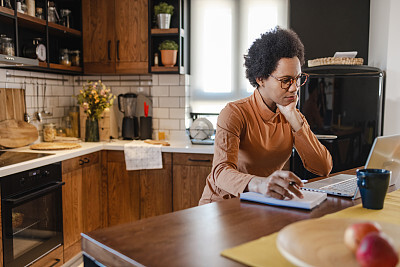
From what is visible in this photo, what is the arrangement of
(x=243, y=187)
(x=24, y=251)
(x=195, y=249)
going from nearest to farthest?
(x=195, y=249) → (x=243, y=187) → (x=24, y=251)

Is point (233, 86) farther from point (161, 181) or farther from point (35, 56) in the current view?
point (35, 56)

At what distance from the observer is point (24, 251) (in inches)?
107

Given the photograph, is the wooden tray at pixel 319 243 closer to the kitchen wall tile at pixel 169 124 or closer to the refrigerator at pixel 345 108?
the refrigerator at pixel 345 108

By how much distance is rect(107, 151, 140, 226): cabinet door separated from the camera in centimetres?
362

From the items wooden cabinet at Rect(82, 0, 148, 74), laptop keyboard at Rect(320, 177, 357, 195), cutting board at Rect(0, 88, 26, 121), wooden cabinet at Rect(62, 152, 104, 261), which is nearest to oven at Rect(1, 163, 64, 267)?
wooden cabinet at Rect(62, 152, 104, 261)

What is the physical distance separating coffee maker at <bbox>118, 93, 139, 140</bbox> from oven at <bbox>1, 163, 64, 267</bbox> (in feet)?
3.51

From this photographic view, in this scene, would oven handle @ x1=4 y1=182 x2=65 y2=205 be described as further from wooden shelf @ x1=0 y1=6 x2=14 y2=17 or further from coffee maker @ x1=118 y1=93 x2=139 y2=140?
wooden shelf @ x1=0 y1=6 x2=14 y2=17

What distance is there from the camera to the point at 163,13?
3.77 meters

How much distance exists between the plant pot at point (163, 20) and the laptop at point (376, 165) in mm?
2508

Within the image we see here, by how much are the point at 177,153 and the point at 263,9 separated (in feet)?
5.45

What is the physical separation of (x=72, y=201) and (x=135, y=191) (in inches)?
23.4

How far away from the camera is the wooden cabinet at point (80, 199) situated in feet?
10.4

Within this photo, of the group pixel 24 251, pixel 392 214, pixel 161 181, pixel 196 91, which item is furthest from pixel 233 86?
pixel 392 214

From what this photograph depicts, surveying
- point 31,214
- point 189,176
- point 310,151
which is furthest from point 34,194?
point 310,151
